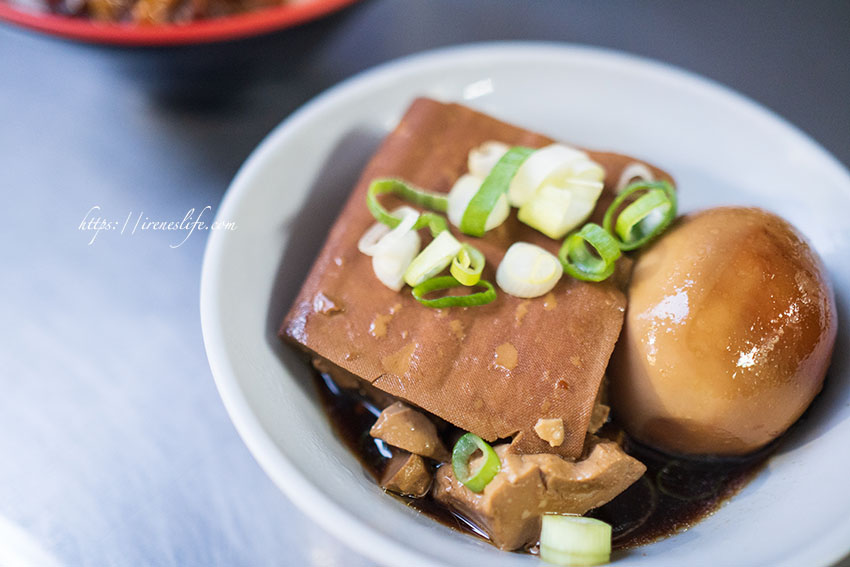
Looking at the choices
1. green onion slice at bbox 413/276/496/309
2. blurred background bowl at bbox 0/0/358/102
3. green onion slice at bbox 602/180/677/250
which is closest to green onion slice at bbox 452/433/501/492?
green onion slice at bbox 413/276/496/309

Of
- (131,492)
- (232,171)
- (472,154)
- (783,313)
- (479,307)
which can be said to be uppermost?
(783,313)

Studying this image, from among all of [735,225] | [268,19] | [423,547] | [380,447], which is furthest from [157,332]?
[735,225]

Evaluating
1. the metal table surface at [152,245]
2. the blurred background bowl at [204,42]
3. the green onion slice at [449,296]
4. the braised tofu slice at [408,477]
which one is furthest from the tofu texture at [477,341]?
the blurred background bowl at [204,42]

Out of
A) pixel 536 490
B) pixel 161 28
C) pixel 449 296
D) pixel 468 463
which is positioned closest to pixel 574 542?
pixel 536 490

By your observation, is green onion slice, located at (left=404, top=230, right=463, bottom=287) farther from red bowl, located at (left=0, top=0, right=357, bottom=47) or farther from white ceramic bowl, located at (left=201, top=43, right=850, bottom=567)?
red bowl, located at (left=0, top=0, right=357, bottom=47)

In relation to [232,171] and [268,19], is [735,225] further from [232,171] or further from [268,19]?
[232,171]
